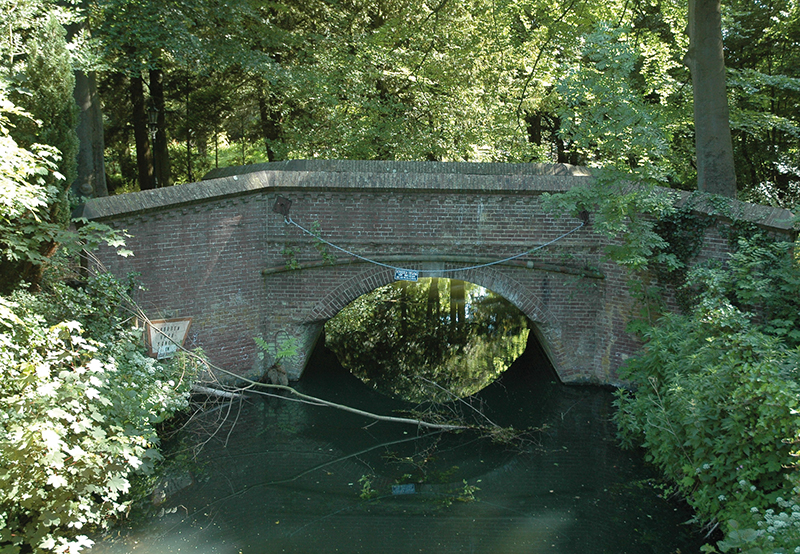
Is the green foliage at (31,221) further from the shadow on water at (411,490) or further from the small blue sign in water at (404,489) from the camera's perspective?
the small blue sign in water at (404,489)

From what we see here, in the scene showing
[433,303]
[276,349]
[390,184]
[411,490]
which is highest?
[390,184]

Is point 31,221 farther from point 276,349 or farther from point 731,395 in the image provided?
point 731,395

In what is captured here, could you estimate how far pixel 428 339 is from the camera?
45.5 feet

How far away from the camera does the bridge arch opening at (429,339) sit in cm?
1127

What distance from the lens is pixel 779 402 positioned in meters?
5.26

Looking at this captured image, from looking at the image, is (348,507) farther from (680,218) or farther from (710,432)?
(680,218)

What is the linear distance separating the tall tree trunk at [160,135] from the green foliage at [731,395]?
13092 mm

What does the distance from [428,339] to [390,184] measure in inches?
199

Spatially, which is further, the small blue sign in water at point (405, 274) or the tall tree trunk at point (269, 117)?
the tall tree trunk at point (269, 117)

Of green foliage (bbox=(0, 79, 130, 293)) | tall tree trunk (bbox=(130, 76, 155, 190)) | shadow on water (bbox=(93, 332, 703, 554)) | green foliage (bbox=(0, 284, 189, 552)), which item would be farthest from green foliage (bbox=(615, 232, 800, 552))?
tall tree trunk (bbox=(130, 76, 155, 190))

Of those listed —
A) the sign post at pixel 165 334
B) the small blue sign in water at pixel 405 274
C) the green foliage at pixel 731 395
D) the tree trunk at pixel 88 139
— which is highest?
the tree trunk at pixel 88 139

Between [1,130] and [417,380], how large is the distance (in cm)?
737

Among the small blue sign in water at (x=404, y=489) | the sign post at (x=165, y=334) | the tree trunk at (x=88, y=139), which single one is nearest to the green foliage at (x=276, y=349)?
the sign post at (x=165, y=334)

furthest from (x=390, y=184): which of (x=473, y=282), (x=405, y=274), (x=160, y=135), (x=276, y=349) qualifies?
(x=160, y=135)
